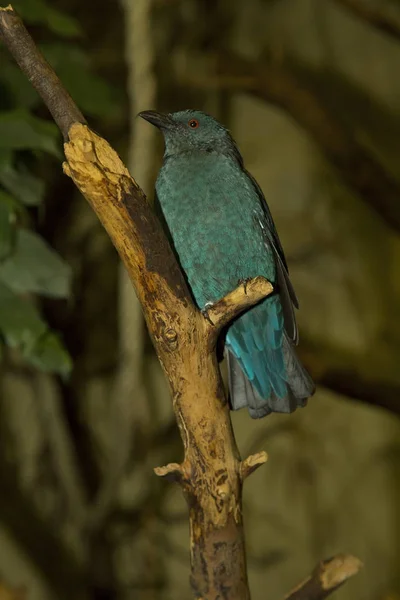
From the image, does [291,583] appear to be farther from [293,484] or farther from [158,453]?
[158,453]

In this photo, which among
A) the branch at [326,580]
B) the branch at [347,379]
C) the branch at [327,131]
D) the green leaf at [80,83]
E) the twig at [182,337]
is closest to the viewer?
the twig at [182,337]

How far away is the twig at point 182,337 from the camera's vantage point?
4.32ft

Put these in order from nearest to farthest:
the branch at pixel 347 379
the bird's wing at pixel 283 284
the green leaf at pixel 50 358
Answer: the green leaf at pixel 50 358 → the bird's wing at pixel 283 284 → the branch at pixel 347 379

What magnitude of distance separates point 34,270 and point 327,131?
1535 mm

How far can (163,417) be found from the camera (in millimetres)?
3463

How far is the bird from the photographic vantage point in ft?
5.96

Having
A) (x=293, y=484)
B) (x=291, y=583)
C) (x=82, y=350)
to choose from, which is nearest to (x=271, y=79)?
(x=82, y=350)

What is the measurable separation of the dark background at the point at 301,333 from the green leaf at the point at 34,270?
1275 millimetres

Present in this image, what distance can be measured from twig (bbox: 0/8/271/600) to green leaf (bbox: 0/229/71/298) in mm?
286

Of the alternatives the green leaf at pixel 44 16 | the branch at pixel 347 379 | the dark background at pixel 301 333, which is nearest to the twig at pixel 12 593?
the dark background at pixel 301 333

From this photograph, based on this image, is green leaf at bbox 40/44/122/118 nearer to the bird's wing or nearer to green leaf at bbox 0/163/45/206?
green leaf at bbox 0/163/45/206

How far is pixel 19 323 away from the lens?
1548 mm

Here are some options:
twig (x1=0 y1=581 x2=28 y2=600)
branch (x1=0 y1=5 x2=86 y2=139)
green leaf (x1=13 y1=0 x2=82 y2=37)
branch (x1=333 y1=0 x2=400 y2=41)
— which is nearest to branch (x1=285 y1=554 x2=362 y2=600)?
branch (x1=0 y1=5 x2=86 y2=139)

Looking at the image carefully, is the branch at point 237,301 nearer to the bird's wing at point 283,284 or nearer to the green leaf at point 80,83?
the bird's wing at point 283,284
